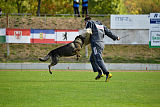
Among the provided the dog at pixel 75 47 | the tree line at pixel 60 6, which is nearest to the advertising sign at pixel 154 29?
the dog at pixel 75 47

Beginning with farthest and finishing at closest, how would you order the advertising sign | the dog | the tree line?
the tree line
the advertising sign
the dog

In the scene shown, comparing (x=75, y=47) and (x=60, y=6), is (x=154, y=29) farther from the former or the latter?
(x=60, y=6)

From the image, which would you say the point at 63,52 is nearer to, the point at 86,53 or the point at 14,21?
the point at 86,53

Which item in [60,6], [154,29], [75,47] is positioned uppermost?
[60,6]

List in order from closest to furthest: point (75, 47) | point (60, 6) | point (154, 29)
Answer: point (75, 47), point (154, 29), point (60, 6)

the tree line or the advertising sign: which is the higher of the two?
the tree line

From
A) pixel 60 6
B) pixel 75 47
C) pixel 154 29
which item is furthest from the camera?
pixel 60 6

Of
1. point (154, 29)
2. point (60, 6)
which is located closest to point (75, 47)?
point (154, 29)

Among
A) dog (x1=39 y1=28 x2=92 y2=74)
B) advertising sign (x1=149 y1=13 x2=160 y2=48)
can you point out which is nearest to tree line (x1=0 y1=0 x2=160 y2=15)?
advertising sign (x1=149 y1=13 x2=160 y2=48)

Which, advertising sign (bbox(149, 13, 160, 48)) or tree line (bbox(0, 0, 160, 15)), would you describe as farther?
tree line (bbox(0, 0, 160, 15))

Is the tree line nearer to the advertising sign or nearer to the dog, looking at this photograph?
the advertising sign

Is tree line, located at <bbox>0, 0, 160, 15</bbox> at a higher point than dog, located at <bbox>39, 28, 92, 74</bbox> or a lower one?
higher

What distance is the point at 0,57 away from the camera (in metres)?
29.0

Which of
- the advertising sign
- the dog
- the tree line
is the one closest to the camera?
the dog
